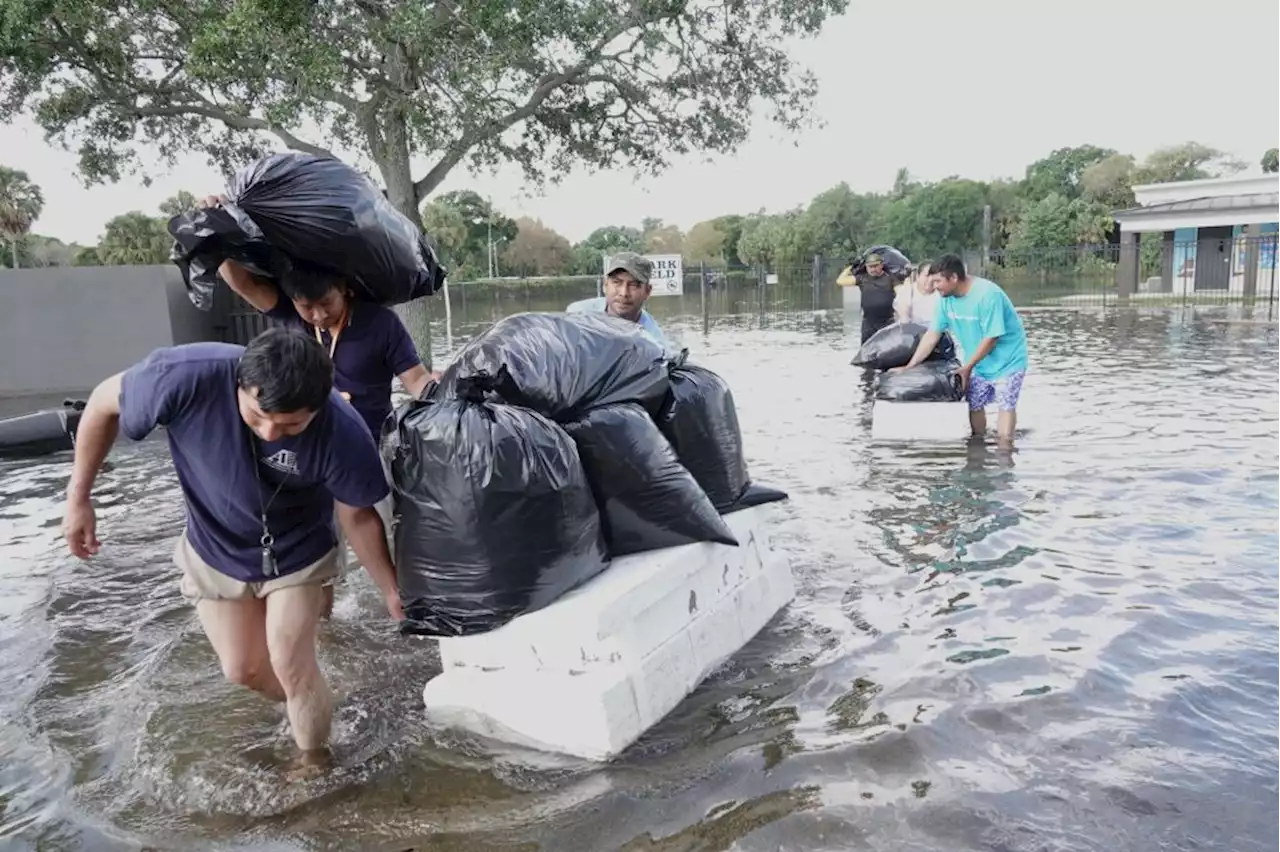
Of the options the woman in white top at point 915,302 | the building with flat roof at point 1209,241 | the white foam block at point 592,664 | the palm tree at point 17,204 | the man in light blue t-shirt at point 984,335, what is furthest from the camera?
the palm tree at point 17,204

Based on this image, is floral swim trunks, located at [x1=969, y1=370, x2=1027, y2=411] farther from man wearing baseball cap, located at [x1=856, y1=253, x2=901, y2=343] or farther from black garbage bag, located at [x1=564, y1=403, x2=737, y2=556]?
black garbage bag, located at [x1=564, y1=403, x2=737, y2=556]

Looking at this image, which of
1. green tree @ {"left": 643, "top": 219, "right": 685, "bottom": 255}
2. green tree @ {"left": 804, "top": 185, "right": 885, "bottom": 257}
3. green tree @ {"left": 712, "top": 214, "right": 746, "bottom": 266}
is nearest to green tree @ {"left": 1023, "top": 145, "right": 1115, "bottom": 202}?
green tree @ {"left": 804, "top": 185, "right": 885, "bottom": 257}

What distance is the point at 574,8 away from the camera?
10109 millimetres

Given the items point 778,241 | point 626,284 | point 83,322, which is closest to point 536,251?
point 778,241

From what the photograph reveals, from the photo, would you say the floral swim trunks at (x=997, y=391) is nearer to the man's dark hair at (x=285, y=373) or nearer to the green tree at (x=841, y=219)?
the man's dark hair at (x=285, y=373)

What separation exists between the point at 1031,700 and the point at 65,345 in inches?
497

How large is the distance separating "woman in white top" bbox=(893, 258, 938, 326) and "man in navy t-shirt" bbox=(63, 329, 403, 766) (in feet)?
20.1

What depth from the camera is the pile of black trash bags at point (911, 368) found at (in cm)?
654

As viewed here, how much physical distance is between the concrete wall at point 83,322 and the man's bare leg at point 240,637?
32.9 ft

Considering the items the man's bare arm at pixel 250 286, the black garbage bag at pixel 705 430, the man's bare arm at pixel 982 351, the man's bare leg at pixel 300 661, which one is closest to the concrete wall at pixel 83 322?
the man's bare arm at pixel 982 351

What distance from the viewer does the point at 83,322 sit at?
12.0 m

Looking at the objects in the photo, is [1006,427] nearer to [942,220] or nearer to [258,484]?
[258,484]

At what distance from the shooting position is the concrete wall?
11.8 metres

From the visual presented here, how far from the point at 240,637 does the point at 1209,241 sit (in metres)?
27.1
